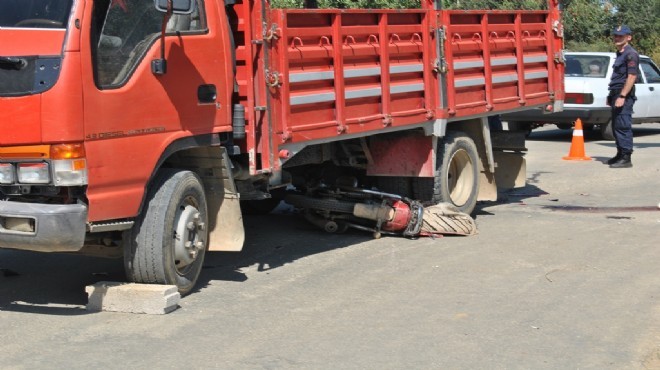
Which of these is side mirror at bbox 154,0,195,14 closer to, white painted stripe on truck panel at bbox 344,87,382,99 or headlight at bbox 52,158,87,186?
headlight at bbox 52,158,87,186

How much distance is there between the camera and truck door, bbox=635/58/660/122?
1900cm

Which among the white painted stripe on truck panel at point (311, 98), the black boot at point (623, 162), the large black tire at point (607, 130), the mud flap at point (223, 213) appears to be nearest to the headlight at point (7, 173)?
the mud flap at point (223, 213)

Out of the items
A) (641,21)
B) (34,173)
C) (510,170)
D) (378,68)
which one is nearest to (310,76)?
(378,68)

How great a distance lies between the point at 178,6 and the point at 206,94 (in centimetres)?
83

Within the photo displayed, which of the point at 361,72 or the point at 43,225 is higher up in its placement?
the point at 361,72

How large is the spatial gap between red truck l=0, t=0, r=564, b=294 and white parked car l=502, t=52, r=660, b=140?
24.8 ft

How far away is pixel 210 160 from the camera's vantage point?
7371 millimetres

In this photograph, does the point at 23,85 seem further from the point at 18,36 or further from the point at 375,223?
the point at 375,223

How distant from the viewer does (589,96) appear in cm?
1770

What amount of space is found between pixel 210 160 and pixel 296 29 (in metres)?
Answer: 1.25

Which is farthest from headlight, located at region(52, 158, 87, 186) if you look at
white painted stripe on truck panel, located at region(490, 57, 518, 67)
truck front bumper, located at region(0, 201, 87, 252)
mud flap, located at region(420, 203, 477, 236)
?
white painted stripe on truck panel, located at region(490, 57, 518, 67)

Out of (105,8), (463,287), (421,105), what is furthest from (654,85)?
(105,8)

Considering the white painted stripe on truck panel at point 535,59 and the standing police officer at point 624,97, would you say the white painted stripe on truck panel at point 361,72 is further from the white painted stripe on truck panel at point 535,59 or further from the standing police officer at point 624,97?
the standing police officer at point 624,97

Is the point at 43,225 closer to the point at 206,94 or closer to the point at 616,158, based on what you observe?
the point at 206,94
